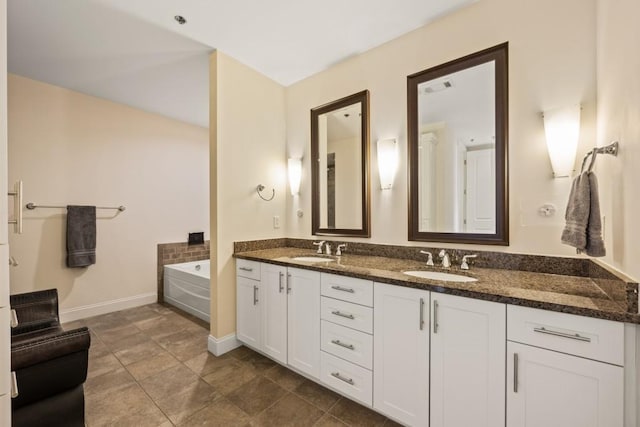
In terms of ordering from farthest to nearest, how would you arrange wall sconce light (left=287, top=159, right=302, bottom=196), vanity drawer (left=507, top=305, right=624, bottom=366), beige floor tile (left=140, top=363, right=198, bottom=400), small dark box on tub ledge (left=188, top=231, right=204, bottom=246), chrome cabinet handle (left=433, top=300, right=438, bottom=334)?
1. small dark box on tub ledge (left=188, top=231, right=204, bottom=246)
2. wall sconce light (left=287, top=159, right=302, bottom=196)
3. beige floor tile (left=140, top=363, right=198, bottom=400)
4. chrome cabinet handle (left=433, top=300, right=438, bottom=334)
5. vanity drawer (left=507, top=305, right=624, bottom=366)

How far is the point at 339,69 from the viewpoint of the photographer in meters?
2.45

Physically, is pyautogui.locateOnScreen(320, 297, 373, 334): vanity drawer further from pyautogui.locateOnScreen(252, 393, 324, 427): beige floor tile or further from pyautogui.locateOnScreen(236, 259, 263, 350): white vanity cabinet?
pyautogui.locateOnScreen(236, 259, 263, 350): white vanity cabinet

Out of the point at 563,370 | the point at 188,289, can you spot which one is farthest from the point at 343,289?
the point at 188,289

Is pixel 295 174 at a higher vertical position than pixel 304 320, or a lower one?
higher

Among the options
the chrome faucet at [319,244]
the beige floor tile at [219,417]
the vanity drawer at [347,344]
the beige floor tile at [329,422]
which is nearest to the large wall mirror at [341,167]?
the chrome faucet at [319,244]

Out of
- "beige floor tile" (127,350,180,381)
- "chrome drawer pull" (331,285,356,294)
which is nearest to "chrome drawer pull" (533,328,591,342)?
"chrome drawer pull" (331,285,356,294)

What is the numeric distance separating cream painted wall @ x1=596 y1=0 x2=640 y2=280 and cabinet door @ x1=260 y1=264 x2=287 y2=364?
1.80m

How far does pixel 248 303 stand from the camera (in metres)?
2.27

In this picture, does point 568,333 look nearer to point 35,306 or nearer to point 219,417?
point 219,417

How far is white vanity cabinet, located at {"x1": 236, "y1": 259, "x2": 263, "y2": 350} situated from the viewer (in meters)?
2.19

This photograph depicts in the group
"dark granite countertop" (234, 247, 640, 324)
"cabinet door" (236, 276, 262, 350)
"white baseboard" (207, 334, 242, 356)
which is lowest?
"white baseboard" (207, 334, 242, 356)

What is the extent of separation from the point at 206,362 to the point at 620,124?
2.90m

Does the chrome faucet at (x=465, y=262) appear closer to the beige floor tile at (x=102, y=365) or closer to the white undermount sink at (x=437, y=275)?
the white undermount sink at (x=437, y=275)

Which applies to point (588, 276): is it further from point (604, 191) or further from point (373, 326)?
point (373, 326)
